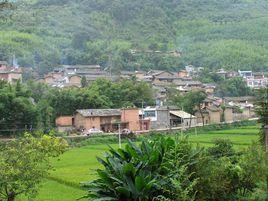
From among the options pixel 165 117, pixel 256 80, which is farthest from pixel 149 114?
pixel 256 80

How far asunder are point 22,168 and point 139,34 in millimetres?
76484

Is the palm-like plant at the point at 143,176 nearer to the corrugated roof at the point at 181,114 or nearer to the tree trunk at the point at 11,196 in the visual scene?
the tree trunk at the point at 11,196

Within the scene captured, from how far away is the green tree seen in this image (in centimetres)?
979

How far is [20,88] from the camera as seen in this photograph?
36281 millimetres

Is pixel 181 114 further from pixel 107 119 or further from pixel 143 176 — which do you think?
pixel 143 176

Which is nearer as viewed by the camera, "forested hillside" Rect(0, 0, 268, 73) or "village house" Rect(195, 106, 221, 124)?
"village house" Rect(195, 106, 221, 124)

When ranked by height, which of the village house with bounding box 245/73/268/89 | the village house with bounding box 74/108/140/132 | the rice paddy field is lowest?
the rice paddy field

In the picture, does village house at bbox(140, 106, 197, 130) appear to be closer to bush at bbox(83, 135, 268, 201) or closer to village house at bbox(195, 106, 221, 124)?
village house at bbox(195, 106, 221, 124)

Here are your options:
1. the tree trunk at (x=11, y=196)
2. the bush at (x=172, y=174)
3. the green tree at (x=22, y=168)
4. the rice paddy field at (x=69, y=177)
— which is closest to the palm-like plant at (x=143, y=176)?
the bush at (x=172, y=174)

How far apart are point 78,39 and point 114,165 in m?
69.6

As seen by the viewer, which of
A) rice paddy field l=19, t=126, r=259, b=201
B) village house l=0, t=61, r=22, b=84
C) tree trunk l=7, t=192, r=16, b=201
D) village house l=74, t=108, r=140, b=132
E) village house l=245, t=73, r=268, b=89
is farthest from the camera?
village house l=245, t=73, r=268, b=89

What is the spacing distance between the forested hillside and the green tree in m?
56.9

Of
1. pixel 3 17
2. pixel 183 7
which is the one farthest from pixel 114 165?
pixel 183 7

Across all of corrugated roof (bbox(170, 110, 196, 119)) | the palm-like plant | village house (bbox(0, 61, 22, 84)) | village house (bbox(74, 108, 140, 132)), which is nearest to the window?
corrugated roof (bbox(170, 110, 196, 119))
